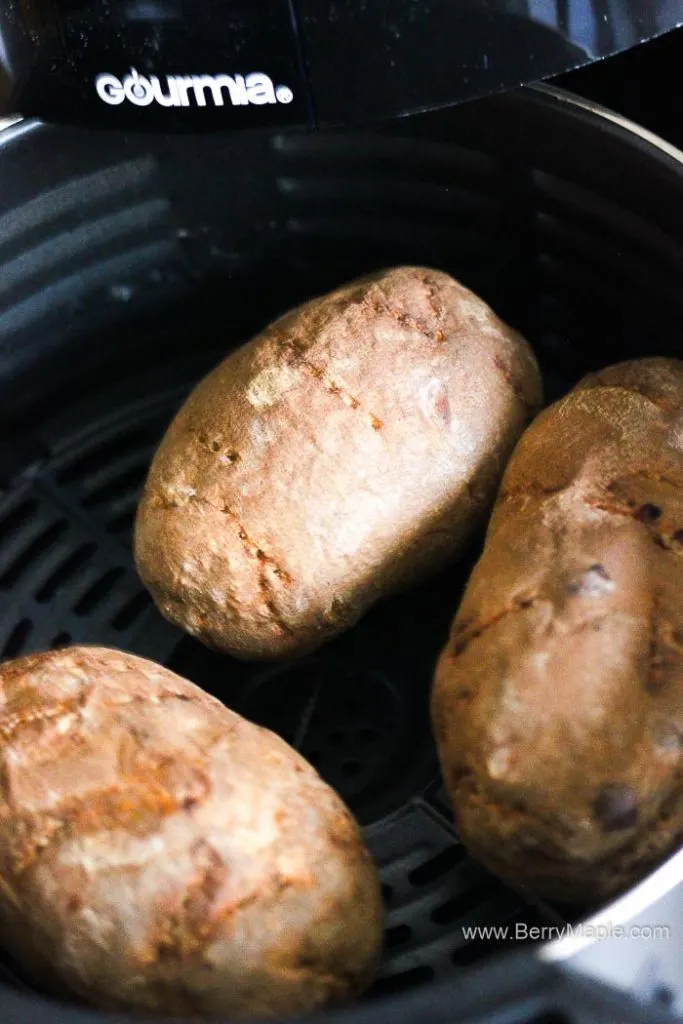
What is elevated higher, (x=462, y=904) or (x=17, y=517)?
(x=17, y=517)

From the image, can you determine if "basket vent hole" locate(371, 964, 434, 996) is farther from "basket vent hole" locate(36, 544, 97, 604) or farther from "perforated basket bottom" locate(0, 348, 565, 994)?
"basket vent hole" locate(36, 544, 97, 604)

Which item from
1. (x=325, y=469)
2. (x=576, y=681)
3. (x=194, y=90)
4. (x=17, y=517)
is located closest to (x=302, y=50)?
(x=194, y=90)

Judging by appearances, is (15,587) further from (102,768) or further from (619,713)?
(619,713)

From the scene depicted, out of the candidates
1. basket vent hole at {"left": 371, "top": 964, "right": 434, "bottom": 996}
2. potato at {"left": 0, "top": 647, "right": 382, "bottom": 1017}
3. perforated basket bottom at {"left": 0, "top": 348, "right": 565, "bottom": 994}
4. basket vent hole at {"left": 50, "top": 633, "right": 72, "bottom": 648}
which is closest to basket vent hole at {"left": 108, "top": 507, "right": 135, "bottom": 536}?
perforated basket bottom at {"left": 0, "top": 348, "right": 565, "bottom": 994}

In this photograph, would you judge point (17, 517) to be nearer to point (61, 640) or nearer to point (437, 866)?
point (61, 640)

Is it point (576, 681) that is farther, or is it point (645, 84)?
point (645, 84)

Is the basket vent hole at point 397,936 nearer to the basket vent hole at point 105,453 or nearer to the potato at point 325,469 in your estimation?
the potato at point 325,469

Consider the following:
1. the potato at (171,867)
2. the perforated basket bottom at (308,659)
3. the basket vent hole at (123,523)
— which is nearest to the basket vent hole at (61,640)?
the perforated basket bottom at (308,659)
